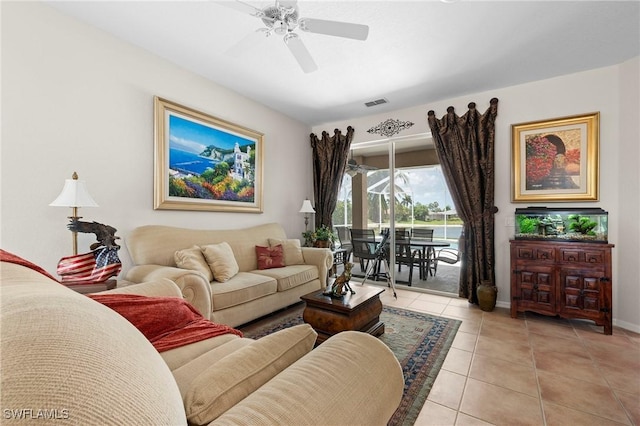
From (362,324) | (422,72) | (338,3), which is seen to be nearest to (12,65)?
(338,3)

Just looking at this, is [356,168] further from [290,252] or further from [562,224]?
[562,224]

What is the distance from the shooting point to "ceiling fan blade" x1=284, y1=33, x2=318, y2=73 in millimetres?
1947

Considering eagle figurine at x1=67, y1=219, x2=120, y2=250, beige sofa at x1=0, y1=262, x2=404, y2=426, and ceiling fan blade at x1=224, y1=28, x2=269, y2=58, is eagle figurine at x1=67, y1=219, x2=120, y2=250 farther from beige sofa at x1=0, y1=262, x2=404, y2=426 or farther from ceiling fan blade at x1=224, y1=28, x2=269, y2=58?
ceiling fan blade at x1=224, y1=28, x2=269, y2=58

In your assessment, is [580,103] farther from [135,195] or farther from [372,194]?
[135,195]

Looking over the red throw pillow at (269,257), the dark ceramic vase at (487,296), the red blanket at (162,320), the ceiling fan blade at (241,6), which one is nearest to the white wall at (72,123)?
the red throw pillow at (269,257)

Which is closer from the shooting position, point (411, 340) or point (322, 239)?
point (411, 340)

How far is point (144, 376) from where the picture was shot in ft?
1.54

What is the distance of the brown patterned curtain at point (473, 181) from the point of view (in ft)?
11.4

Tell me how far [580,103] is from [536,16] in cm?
151

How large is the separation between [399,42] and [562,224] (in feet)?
8.61

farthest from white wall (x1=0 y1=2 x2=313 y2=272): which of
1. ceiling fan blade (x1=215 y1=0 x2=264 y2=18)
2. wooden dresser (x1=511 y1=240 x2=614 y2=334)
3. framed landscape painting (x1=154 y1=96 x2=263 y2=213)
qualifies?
wooden dresser (x1=511 y1=240 x2=614 y2=334)

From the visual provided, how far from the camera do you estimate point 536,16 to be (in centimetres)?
223

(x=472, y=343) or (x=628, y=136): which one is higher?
(x=628, y=136)

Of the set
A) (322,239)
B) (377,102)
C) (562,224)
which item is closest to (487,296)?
(562,224)
